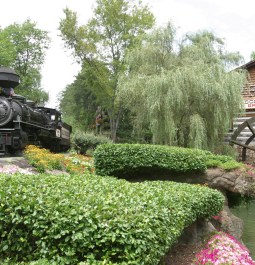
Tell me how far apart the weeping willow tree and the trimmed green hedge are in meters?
10.8

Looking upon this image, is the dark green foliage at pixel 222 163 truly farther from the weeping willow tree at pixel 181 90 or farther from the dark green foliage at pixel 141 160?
the weeping willow tree at pixel 181 90

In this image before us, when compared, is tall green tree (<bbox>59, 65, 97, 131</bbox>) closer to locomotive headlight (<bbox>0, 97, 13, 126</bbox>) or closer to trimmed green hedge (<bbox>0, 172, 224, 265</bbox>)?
locomotive headlight (<bbox>0, 97, 13, 126</bbox>)

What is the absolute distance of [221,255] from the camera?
6379mm

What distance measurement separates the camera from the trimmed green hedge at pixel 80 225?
351cm

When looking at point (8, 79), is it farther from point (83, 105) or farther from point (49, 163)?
point (83, 105)

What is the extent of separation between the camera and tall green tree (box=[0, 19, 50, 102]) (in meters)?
37.8

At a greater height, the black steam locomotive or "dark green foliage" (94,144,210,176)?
the black steam locomotive

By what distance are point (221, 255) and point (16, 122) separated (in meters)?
9.32

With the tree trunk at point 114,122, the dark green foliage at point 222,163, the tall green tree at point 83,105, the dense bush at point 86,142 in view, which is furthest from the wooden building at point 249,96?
the tall green tree at point 83,105

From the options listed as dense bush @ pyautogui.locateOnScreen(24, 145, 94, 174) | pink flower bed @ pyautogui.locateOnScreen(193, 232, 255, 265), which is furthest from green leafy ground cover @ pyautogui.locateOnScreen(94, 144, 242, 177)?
pink flower bed @ pyautogui.locateOnScreen(193, 232, 255, 265)

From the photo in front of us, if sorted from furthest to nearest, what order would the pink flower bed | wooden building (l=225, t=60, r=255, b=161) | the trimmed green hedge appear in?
wooden building (l=225, t=60, r=255, b=161)
the pink flower bed
the trimmed green hedge

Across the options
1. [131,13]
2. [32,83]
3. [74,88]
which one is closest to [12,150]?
[131,13]

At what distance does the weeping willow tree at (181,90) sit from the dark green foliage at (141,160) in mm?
4726

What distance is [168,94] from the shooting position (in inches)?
603
